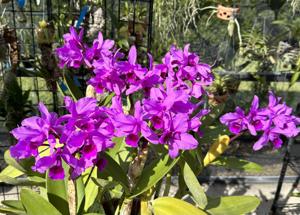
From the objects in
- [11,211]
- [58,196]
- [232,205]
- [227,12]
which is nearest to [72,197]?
[58,196]

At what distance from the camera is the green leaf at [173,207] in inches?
36.7

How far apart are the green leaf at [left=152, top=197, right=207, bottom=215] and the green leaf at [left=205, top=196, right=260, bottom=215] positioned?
0.42 feet

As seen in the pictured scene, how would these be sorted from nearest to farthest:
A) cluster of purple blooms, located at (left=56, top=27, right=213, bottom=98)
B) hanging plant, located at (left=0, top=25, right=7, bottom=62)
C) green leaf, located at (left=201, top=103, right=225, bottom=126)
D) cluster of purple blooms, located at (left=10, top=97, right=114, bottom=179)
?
cluster of purple blooms, located at (left=10, top=97, right=114, bottom=179), cluster of purple blooms, located at (left=56, top=27, right=213, bottom=98), green leaf, located at (left=201, top=103, right=225, bottom=126), hanging plant, located at (left=0, top=25, right=7, bottom=62)

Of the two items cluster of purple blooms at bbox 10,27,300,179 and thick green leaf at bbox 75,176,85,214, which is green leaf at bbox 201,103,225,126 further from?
thick green leaf at bbox 75,176,85,214

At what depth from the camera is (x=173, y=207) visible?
952 mm

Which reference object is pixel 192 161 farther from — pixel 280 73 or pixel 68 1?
pixel 280 73

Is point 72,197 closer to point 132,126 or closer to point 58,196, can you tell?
point 58,196

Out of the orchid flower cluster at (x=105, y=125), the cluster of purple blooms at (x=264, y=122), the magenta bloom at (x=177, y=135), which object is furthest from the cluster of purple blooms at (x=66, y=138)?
the cluster of purple blooms at (x=264, y=122)

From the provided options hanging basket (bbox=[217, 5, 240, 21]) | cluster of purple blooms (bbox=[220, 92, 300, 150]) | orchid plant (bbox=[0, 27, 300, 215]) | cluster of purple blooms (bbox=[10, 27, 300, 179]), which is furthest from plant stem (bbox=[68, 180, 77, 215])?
hanging basket (bbox=[217, 5, 240, 21])

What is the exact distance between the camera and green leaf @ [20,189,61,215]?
874 millimetres

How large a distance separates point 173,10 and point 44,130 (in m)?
2.01

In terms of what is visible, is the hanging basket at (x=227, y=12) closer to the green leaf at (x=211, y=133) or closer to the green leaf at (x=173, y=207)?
Result: the green leaf at (x=211, y=133)

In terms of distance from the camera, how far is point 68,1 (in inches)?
83.0

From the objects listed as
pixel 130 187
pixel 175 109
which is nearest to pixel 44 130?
pixel 175 109
